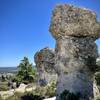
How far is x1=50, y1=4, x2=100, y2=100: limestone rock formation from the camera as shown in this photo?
1176 inches

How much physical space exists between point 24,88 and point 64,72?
2163 centimetres

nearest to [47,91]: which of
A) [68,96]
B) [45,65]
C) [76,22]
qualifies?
[45,65]

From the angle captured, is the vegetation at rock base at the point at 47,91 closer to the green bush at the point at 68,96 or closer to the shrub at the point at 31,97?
the shrub at the point at 31,97

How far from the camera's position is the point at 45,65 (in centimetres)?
4709

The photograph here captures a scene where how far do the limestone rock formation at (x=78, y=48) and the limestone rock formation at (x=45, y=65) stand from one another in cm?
1517

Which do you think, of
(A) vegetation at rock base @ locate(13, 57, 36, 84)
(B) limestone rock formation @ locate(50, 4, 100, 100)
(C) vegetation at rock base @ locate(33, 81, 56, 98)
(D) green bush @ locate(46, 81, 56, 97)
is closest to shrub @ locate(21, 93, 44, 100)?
(C) vegetation at rock base @ locate(33, 81, 56, 98)

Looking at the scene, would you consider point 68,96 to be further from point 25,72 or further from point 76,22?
point 25,72

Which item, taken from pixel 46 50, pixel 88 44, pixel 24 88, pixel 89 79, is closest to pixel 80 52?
pixel 88 44

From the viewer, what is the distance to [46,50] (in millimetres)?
45594

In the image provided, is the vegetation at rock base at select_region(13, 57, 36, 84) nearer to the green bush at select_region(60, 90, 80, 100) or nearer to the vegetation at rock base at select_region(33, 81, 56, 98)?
the vegetation at rock base at select_region(33, 81, 56, 98)

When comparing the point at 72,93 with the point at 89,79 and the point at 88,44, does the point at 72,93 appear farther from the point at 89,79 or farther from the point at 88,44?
the point at 88,44

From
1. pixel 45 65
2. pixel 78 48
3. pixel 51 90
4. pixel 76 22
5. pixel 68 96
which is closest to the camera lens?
pixel 68 96

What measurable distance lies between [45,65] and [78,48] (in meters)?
17.7

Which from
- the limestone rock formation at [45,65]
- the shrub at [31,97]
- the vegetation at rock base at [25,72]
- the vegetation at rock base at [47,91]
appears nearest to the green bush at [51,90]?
the vegetation at rock base at [47,91]
